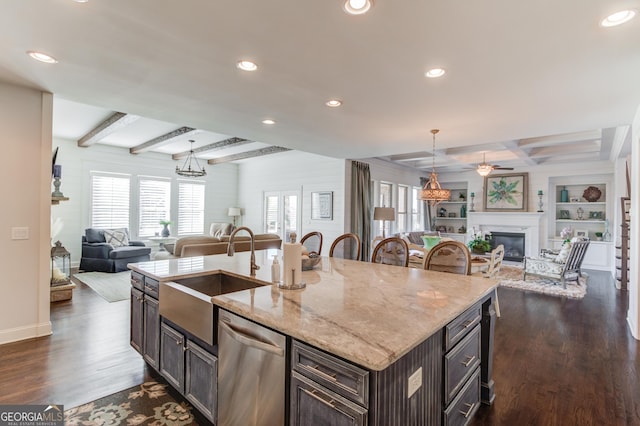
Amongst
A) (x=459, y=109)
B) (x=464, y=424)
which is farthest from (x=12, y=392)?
(x=459, y=109)

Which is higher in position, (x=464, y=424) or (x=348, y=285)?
(x=348, y=285)

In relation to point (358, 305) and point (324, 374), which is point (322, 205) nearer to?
point (358, 305)

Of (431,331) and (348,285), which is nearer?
(431,331)

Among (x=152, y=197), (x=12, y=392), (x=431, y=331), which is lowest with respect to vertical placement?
(x=12, y=392)

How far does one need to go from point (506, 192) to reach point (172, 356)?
972cm

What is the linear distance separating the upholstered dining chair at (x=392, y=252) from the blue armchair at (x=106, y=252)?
619 centimetres

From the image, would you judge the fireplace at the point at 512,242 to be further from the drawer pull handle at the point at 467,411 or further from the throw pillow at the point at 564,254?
the drawer pull handle at the point at 467,411

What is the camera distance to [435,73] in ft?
8.81

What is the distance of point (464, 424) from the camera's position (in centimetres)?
196

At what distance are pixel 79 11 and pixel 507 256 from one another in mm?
10235

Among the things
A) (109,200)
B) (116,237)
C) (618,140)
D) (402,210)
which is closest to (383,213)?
(402,210)

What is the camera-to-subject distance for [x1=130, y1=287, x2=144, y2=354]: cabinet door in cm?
267

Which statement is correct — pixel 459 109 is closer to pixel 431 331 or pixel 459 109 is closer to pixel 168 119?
pixel 431 331

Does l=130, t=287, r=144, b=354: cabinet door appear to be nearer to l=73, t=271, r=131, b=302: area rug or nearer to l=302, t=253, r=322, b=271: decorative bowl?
l=302, t=253, r=322, b=271: decorative bowl
